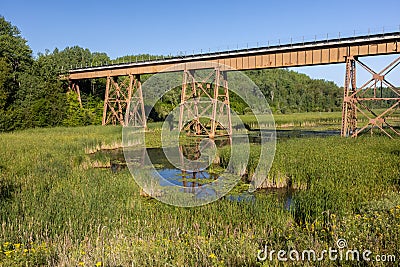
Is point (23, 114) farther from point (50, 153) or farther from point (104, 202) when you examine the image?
point (104, 202)

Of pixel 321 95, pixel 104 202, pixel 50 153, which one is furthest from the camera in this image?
pixel 321 95

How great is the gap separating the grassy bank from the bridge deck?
9106 mm

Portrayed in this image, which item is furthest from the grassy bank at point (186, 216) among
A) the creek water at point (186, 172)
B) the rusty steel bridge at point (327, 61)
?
the rusty steel bridge at point (327, 61)

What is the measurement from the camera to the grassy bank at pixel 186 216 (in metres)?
5.84

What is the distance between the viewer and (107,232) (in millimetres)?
7684

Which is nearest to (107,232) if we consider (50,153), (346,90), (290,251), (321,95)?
(290,251)

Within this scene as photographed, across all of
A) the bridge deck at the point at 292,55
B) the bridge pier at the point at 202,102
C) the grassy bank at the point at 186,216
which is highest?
the bridge deck at the point at 292,55

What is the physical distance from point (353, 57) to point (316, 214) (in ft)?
64.8

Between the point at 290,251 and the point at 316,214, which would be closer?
the point at 290,251

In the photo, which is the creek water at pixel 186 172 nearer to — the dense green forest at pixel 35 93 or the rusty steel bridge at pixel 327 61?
the rusty steel bridge at pixel 327 61

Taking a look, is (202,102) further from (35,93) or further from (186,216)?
(186,216)

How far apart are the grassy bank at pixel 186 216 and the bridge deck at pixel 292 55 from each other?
9.11 meters

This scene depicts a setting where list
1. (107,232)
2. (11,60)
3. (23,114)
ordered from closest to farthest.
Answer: (107,232) → (23,114) → (11,60)

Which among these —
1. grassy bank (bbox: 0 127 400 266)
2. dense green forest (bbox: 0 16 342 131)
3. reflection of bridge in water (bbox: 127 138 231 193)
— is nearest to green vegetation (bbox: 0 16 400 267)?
grassy bank (bbox: 0 127 400 266)
